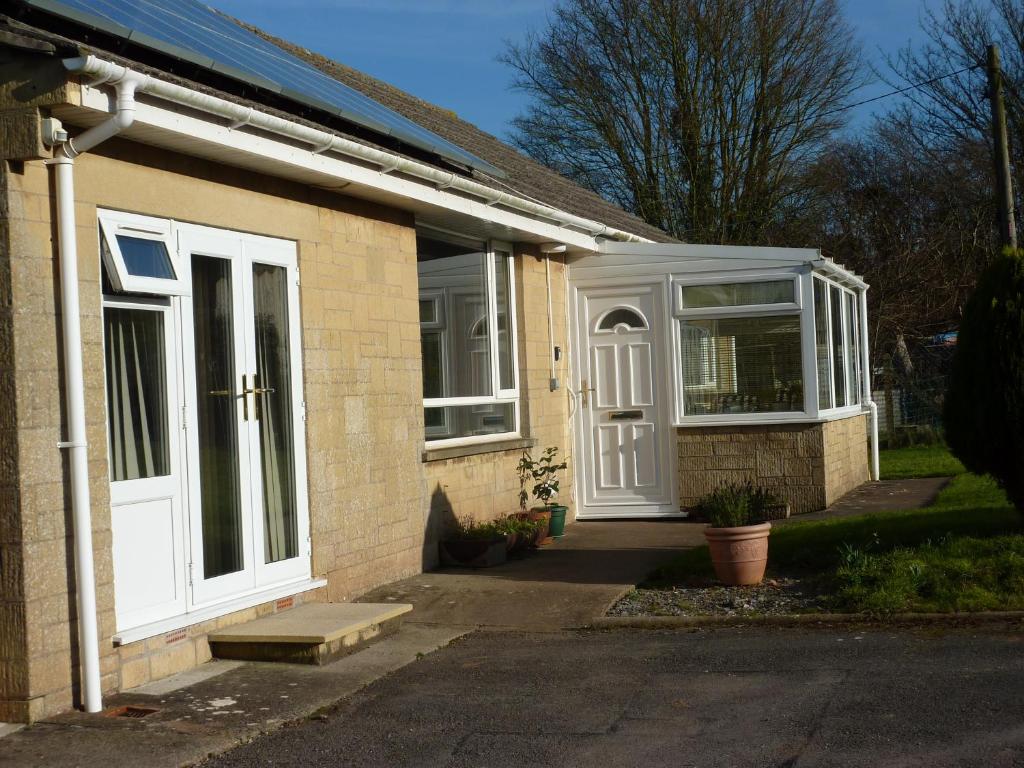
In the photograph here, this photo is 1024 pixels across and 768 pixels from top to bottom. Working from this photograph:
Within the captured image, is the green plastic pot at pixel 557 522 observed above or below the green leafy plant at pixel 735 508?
below

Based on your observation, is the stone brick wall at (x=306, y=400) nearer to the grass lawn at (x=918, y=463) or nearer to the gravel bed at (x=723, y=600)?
the gravel bed at (x=723, y=600)

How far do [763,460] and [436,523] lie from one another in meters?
4.07

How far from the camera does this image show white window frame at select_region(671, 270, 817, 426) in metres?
11.8

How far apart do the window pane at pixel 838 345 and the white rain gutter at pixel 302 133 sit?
4.07 metres

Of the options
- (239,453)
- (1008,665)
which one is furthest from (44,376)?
(1008,665)

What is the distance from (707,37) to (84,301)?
21903mm

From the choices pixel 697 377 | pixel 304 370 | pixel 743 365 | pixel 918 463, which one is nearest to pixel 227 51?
pixel 304 370

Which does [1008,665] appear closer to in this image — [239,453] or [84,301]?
[239,453]

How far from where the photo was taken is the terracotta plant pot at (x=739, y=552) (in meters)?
8.07

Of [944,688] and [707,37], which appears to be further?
[707,37]

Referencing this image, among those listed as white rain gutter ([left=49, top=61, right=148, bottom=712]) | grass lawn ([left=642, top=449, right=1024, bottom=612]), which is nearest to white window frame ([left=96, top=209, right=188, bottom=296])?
white rain gutter ([left=49, top=61, right=148, bottom=712])

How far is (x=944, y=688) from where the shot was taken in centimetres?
540


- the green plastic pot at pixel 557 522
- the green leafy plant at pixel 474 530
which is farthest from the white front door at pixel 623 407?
the green leafy plant at pixel 474 530

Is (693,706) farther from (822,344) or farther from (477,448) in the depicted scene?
(822,344)
